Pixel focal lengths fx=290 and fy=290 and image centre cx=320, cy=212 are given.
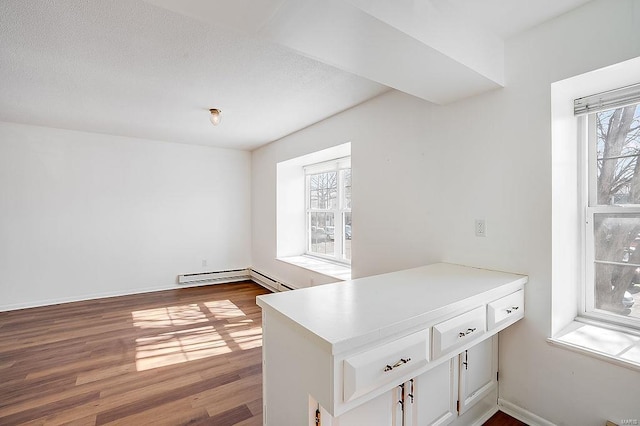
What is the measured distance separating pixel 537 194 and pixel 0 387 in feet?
12.7

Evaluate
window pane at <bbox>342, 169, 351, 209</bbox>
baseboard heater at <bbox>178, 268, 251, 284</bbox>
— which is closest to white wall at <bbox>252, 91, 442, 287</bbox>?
window pane at <bbox>342, 169, 351, 209</bbox>

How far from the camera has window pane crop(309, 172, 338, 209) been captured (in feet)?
13.5

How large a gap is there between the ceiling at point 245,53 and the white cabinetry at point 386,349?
1203 mm

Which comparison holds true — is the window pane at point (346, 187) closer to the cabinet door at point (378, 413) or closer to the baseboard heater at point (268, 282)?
the baseboard heater at point (268, 282)

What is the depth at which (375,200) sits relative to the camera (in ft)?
9.19

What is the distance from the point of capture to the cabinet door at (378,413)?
3.70 feet

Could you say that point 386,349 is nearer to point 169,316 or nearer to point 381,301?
point 381,301

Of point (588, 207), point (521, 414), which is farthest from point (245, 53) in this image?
point (521, 414)

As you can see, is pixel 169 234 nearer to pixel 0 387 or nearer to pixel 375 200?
pixel 0 387

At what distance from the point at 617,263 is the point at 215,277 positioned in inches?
194

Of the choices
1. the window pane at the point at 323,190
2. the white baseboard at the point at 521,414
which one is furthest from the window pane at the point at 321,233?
the white baseboard at the point at 521,414

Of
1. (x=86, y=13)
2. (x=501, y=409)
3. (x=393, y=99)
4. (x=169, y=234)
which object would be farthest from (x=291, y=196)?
(x=501, y=409)

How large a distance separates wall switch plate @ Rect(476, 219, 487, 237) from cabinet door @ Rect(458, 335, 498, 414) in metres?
0.66

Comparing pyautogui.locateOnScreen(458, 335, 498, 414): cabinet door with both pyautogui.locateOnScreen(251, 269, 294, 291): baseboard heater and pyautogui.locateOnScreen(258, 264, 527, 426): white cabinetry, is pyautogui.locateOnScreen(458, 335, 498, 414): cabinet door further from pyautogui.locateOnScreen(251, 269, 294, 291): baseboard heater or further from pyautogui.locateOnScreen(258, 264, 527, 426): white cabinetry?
pyautogui.locateOnScreen(251, 269, 294, 291): baseboard heater
